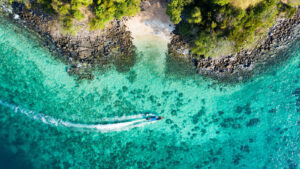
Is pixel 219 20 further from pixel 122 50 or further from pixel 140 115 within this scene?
pixel 140 115

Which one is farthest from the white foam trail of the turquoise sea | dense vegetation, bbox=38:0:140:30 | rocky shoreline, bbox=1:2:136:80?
dense vegetation, bbox=38:0:140:30

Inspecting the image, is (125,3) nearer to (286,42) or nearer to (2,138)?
(286,42)

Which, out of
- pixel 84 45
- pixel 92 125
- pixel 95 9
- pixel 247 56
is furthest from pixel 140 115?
pixel 247 56

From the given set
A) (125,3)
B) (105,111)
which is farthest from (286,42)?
(105,111)

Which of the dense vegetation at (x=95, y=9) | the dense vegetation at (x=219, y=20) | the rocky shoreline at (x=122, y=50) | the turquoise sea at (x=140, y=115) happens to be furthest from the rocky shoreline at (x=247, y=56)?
the dense vegetation at (x=95, y=9)

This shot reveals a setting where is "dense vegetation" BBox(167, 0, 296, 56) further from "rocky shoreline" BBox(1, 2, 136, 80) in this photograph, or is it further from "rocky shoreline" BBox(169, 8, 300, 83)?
"rocky shoreline" BBox(1, 2, 136, 80)

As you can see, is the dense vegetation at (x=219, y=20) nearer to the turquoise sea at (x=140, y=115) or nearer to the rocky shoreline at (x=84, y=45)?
the turquoise sea at (x=140, y=115)
